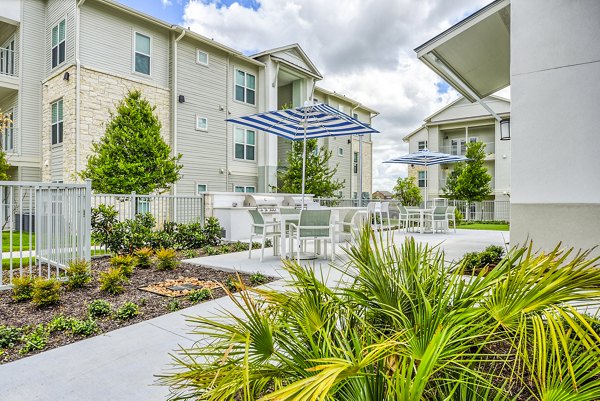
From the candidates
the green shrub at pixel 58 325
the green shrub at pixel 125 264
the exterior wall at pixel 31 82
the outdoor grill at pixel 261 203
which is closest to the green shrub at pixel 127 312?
the green shrub at pixel 58 325

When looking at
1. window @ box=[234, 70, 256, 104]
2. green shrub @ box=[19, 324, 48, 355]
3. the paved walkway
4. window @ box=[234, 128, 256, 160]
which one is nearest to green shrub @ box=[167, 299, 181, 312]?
the paved walkway

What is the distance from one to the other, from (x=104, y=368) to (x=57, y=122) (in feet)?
44.4

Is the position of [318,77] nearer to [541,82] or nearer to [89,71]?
[89,71]

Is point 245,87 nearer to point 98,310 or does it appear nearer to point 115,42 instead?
point 115,42

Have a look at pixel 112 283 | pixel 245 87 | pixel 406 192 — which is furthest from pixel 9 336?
pixel 406 192

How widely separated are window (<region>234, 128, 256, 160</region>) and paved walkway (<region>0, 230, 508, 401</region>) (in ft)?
46.4

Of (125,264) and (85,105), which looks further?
(85,105)

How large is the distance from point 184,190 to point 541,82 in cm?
1298

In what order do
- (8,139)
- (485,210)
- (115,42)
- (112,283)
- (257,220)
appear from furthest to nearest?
(485,210)
(8,139)
(115,42)
(257,220)
(112,283)

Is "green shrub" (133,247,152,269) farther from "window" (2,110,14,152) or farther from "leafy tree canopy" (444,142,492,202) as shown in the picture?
"leafy tree canopy" (444,142,492,202)

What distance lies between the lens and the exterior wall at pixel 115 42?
12516mm

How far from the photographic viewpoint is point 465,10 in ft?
29.2

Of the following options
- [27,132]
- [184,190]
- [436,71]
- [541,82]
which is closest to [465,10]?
[436,71]

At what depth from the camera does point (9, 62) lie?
14.4 metres
